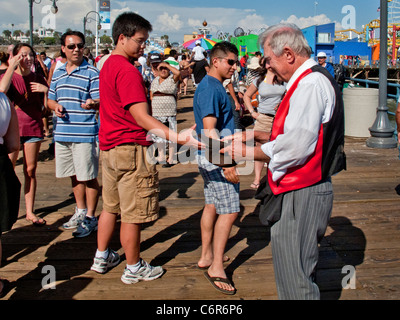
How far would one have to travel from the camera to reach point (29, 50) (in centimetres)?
467

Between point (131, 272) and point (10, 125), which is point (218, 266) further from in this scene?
point (10, 125)

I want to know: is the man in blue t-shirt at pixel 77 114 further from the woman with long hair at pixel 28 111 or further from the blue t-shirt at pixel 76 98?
the woman with long hair at pixel 28 111

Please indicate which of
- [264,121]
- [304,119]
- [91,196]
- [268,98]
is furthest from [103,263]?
[268,98]

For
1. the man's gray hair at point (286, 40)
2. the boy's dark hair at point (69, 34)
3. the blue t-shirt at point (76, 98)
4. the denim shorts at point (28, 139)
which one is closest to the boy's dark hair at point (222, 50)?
the man's gray hair at point (286, 40)

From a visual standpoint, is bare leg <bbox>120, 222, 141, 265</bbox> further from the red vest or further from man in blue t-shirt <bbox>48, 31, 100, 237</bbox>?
the red vest

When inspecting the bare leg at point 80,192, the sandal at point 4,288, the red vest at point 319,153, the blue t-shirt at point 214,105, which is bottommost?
the sandal at point 4,288

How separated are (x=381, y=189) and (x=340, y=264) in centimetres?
245

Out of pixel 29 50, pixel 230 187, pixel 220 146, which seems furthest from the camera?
pixel 29 50

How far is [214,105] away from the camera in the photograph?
11.0ft

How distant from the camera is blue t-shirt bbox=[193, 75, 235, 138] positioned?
11.0 feet

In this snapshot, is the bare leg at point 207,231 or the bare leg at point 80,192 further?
the bare leg at point 80,192

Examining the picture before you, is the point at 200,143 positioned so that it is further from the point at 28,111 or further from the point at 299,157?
the point at 28,111

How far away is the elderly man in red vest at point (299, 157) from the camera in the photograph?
2.26 metres

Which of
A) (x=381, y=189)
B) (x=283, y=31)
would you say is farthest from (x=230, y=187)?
(x=381, y=189)
